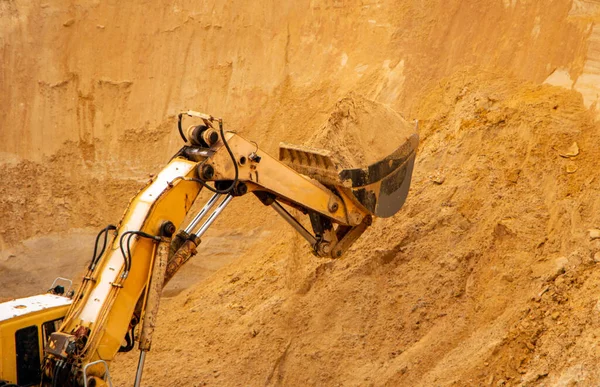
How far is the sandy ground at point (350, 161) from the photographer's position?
7.85 m

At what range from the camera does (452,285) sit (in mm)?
8539

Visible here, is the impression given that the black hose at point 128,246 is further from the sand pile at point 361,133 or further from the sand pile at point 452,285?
the sand pile at point 452,285

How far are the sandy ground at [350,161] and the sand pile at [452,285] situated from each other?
25 millimetres

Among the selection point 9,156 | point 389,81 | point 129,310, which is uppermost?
point 129,310

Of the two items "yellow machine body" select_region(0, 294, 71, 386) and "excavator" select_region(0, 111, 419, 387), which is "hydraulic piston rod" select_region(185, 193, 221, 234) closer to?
"excavator" select_region(0, 111, 419, 387)

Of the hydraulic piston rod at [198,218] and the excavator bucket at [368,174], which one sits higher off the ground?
the hydraulic piston rod at [198,218]

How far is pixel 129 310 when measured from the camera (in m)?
6.17

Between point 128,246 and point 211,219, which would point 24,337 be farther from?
point 211,219

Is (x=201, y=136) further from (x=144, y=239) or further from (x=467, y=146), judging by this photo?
(x=467, y=146)

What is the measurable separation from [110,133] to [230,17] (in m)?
2.99

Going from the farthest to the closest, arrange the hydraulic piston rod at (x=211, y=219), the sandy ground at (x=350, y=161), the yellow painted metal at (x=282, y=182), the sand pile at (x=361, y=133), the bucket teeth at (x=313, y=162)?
the sandy ground at (x=350, y=161)
the sand pile at (x=361, y=133)
the bucket teeth at (x=313, y=162)
the yellow painted metal at (x=282, y=182)
the hydraulic piston rod at (x=211, y=219)

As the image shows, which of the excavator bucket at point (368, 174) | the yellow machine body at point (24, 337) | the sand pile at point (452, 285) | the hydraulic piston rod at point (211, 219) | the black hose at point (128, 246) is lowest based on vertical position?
the sand pile at point (452, 285)

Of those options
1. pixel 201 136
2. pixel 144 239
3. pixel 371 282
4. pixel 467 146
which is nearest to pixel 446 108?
pixel 467 146

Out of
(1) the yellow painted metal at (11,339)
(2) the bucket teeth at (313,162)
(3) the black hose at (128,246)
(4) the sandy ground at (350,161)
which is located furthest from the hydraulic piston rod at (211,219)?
(1) the yellow painted metal at (11,339)
